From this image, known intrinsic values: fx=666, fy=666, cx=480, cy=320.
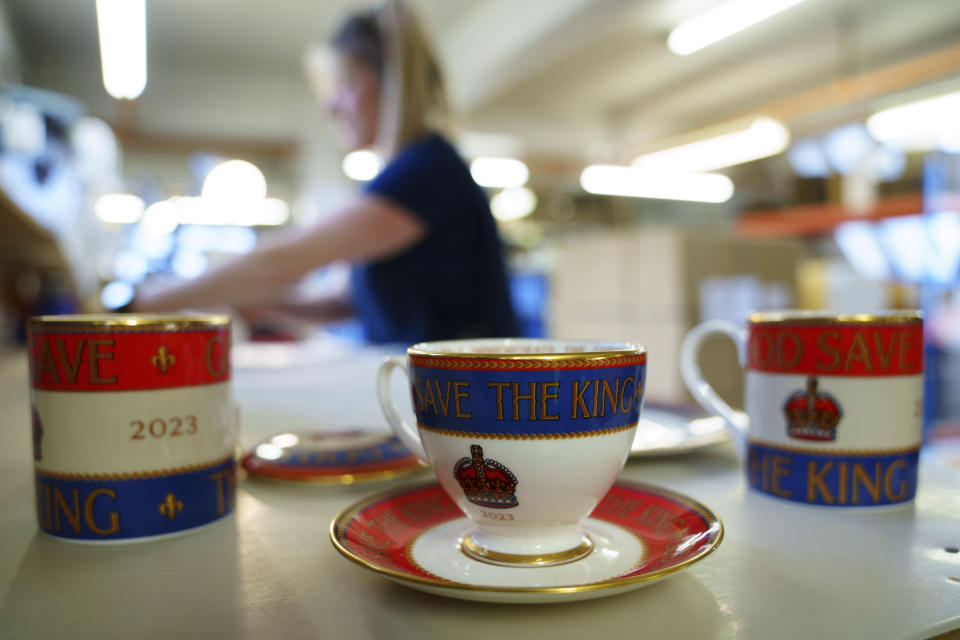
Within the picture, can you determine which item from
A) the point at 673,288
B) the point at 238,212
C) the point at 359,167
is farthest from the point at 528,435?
the point at 238,212

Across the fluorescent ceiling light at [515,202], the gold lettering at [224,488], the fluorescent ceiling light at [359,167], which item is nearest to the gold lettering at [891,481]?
the gold lettering at [224,488]

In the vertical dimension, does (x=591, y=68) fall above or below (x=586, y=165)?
above

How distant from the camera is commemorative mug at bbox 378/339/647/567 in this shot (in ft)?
1.00

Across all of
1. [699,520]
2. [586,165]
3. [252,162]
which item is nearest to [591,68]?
[586,165]

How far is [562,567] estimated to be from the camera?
1.02 feet

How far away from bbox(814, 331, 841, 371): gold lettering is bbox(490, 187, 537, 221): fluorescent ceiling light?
8145mm

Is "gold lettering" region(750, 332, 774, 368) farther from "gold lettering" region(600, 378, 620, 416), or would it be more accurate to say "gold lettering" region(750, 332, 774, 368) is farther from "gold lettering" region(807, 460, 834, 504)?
"gold lettering" region(600, 378, 620, 416)

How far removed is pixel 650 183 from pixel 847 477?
7514 mm

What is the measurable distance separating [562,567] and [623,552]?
0.04 m

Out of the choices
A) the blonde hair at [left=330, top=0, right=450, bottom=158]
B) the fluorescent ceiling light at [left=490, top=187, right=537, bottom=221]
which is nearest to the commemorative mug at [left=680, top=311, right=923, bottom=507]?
the blonde hair at [left=330, top=0, right=450, bottom=158]

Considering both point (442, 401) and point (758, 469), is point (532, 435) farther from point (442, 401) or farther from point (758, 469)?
point (758, 469)

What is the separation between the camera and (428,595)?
0.30m

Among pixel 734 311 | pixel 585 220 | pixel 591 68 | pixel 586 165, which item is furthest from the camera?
pixel 585 220

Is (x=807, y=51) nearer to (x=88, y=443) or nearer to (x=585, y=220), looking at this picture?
(x=585, y=220)
